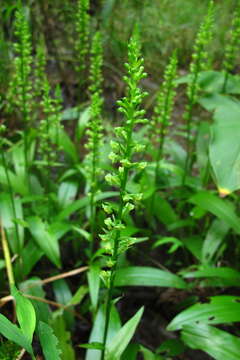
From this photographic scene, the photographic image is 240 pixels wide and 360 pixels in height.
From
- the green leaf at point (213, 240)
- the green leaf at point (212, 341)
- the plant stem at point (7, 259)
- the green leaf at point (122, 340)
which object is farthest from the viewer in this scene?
the green leaf at point (213, 240)

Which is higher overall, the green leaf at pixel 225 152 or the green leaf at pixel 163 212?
the green leaf at pixel 225 152

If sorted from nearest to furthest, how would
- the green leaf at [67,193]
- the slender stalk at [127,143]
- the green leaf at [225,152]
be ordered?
the slender stalk at [127,143] < the green leaf at [225,152] < the green leaf at [67,193]

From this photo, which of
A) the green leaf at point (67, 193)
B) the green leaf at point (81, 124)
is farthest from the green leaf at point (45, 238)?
the green leaf at point (81, 124)

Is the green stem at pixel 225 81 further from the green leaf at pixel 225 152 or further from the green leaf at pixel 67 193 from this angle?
the green leaf at pixel 67 193

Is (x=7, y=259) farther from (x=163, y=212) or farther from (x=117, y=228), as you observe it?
(x=117, y=228)

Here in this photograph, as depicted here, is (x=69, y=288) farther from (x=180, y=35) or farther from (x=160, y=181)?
(x=180, y=35)

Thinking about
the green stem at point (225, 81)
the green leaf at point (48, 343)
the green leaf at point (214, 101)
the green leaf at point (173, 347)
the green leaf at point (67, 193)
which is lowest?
the green leaf at point (173, 347)

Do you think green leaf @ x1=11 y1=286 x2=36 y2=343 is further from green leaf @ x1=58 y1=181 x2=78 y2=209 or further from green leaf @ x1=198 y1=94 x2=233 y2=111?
green leaf @ x1=198 y1=94 x2=233 y2=111
